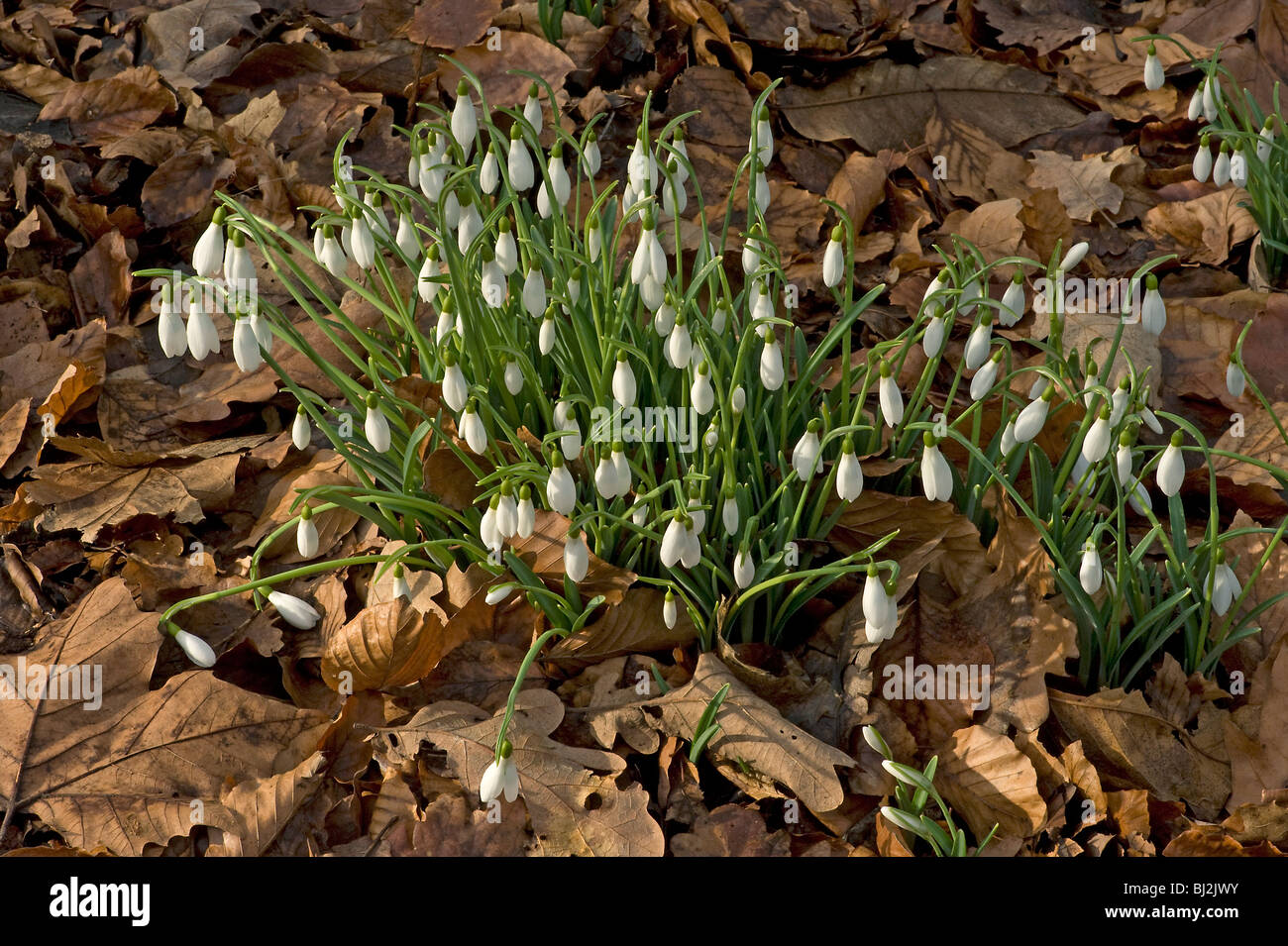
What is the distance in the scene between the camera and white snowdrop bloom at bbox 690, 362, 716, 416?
2.29 m

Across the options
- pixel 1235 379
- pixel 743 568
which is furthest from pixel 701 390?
pixel 1235 379

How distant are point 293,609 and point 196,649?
21 cm

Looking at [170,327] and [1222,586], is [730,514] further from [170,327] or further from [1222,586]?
[170,327]

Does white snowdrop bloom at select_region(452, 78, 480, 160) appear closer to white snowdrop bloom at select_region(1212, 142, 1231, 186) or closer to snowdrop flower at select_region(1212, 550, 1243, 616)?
snowdrop flower at select_region(1212, 550, 1243, 616)

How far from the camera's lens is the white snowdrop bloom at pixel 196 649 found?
247 centimetres

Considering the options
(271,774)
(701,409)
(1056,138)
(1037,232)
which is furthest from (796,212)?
(271,774)

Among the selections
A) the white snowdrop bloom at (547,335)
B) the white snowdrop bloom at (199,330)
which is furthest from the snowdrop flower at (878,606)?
the white snowdrop bloom at (199,330)

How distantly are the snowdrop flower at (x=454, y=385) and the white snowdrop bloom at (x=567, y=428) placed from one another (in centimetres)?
20

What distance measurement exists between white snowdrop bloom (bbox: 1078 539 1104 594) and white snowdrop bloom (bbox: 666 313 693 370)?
0.83 m

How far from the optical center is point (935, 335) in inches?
98.0

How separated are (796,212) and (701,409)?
151 centimetres

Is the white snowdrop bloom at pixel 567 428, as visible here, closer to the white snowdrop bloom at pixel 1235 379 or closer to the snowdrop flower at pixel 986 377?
the snowdrop flower at pixel 986 377

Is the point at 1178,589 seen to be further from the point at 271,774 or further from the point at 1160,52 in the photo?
the point at 1160,52

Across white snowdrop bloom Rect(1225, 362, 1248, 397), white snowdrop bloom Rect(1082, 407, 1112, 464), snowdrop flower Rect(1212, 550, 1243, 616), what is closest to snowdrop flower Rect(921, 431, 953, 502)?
white snowdrop bloom Rect(1082, 407, 1112, 464)
